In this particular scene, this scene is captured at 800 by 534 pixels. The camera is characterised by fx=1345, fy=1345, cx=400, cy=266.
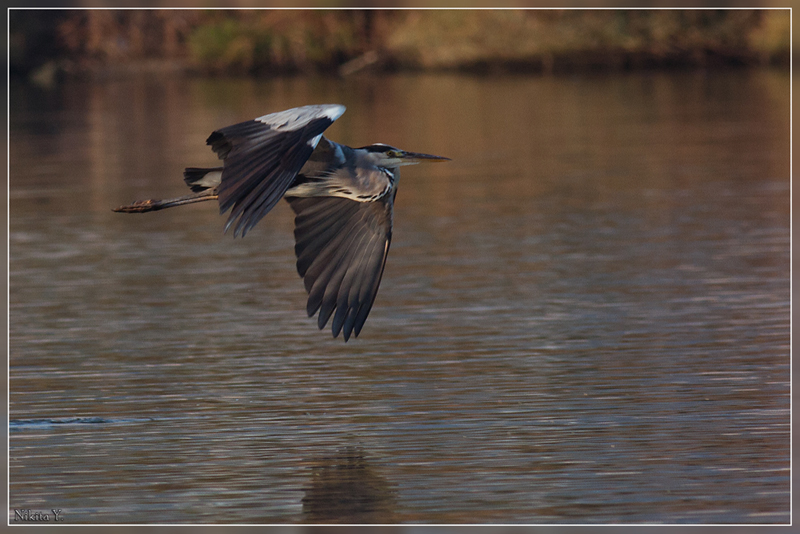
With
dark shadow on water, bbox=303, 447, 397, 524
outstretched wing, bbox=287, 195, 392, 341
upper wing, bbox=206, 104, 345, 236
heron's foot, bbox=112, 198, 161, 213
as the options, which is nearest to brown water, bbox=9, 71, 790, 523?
dark shadow on water, bbox=303, 447, 397, 524

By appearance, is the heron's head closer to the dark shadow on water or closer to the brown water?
the brown water

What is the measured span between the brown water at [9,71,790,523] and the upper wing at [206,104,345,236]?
110 cm

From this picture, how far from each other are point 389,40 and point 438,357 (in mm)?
26132

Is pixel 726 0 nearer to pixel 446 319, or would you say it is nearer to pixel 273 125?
pixel 446 319

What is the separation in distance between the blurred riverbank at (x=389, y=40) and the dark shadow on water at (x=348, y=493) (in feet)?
80.6

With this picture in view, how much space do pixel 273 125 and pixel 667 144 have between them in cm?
1275

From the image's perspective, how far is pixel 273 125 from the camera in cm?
592

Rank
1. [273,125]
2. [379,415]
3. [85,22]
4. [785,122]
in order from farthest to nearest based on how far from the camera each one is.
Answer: [85,22]
[785,122]
[379,415]
[273,125]

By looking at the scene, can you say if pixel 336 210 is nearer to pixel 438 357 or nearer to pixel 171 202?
pixel 171 202

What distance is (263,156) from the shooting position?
5707mm

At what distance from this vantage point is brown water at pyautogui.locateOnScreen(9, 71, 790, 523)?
211 inches

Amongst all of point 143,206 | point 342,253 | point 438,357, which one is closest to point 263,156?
point 342,253

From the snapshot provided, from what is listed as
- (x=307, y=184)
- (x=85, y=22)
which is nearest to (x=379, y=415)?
(x=307, y=184)

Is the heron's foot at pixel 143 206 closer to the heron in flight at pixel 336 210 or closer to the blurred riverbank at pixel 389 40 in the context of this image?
the heron in flight at pixel 336 210
